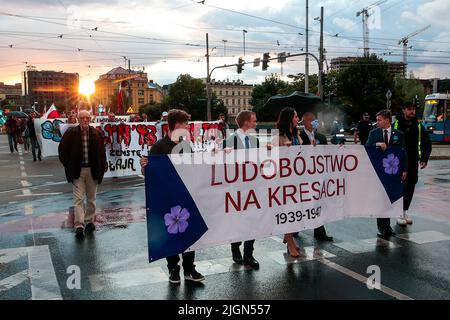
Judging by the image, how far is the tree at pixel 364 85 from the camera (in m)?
51.3

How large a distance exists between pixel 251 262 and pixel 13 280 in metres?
2.62

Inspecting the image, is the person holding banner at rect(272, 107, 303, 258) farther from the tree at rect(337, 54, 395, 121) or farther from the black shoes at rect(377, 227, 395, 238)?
the tree at rect(337, 54, 395, 121)

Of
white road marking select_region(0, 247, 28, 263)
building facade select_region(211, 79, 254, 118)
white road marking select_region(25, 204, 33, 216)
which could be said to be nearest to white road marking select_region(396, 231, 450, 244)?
white road marking select_region(0, 247, 28, 263)

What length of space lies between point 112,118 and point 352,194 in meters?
9.85

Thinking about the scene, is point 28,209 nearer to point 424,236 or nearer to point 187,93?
point 424,236

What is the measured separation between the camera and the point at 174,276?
4875 mm

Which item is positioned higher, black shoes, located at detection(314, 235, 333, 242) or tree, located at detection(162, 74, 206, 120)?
tree, located at detection(162, 74, 206, 120)

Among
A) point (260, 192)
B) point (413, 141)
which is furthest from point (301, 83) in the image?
Answer: point (260, 192)

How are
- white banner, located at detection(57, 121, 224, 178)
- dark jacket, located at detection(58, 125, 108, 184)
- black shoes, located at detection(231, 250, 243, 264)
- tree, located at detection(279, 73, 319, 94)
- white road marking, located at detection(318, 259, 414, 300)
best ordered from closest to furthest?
white road marking, located at detection(318, 259, 414, 300) → black shoes, located at detection(231, 250, 243, 264) → dark jacket, located at detection(58, 125, 108, 184) → white banner, located at detection(57, 121, 224, 178) → tree, located at detection(279, 73, 319, 94)

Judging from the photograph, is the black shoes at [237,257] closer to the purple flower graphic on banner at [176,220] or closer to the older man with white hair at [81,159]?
the purple flower graphic on banner at [176,220]

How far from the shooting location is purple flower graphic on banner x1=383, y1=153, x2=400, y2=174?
6.57 metres

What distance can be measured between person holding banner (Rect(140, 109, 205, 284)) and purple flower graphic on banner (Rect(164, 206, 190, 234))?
14.6 inches

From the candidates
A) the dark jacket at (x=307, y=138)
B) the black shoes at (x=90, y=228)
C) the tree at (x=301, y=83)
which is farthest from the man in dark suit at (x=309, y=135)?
the tree at (x=301, y=83)

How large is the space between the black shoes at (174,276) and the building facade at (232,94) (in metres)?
152
